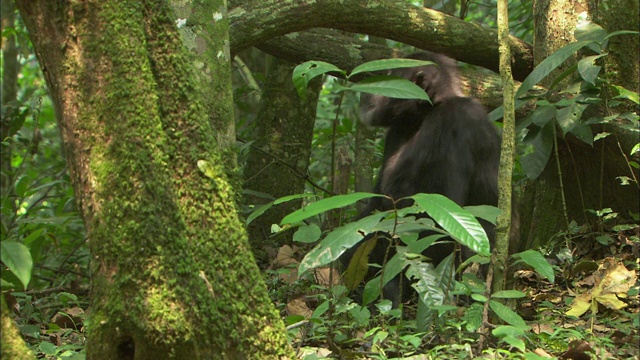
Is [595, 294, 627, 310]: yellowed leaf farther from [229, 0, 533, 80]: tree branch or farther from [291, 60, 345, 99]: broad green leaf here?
[229, 0, 533, 80]: tree branch

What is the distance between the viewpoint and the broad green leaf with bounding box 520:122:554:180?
3.99 meters

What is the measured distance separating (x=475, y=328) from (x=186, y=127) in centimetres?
122

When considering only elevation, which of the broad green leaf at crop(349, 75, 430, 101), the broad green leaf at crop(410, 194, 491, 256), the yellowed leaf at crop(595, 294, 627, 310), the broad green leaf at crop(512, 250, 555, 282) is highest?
the broad green leaf at crop(349, 75, 430, 101)

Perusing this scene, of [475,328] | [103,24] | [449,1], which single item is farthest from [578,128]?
[449,1]

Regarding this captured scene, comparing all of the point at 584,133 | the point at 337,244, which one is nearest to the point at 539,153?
the point at 584,133

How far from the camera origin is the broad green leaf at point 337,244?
239 cm


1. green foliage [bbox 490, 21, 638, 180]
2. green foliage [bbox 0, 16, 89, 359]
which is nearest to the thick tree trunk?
green foliage [bbox 490, 21, 638, 180]

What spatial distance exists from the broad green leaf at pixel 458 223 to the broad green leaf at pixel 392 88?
0.53 meters

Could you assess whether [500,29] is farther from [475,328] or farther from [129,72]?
[129,72]

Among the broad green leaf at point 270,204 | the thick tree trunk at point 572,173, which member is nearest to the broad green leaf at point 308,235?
the broad green leaf at point 270,204

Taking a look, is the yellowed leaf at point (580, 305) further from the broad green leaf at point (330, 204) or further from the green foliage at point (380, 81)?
the broad green leaf at point (330, 204)

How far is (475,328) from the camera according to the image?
8.40 feet

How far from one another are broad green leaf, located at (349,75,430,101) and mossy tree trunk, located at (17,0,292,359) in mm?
747

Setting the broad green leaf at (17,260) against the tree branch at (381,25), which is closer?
the broad green leaf at (17,260)
